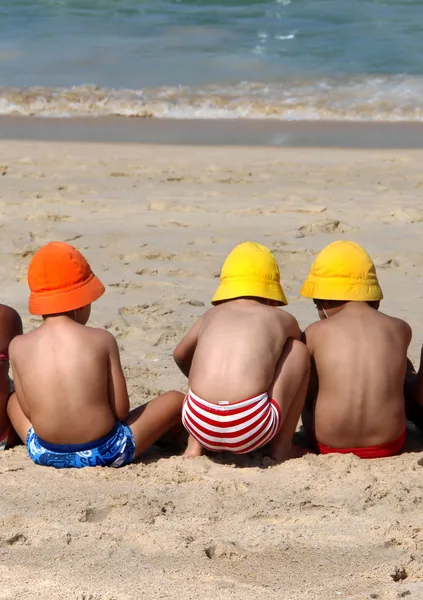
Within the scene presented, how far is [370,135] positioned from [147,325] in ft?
18.0

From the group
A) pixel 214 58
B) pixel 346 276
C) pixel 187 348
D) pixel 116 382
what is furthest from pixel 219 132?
pixel 116 382

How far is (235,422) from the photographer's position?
3111 millimetres

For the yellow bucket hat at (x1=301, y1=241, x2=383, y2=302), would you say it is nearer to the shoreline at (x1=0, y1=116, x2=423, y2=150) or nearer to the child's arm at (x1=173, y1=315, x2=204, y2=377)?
the child's arm at (x1=173, y1=315, x2=204, y2=377)

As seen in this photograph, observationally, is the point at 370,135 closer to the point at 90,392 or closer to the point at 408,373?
the point at 408,373

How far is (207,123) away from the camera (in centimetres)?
1032

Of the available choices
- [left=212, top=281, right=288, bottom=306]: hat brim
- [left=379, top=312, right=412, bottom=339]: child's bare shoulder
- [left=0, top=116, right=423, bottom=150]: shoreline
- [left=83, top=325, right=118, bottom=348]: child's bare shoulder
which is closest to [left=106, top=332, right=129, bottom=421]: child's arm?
[left=83, top=325, right=118, bottom=348]: child's bare shoulder

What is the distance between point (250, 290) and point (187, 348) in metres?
0.37

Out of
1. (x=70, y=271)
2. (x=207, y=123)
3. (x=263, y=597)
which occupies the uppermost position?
(x=70, y=271)

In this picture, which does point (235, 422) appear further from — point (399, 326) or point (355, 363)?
point (399, 326)

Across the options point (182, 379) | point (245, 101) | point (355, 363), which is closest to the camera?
point (355, 363)

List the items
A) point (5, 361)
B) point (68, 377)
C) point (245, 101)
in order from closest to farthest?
point (68, 377), point (5, 361), point (245, 101)

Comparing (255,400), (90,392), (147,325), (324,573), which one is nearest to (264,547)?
(324,573)

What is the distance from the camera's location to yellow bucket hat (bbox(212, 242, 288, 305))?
129 inches

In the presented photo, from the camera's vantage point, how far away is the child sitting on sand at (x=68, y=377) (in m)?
3.10
